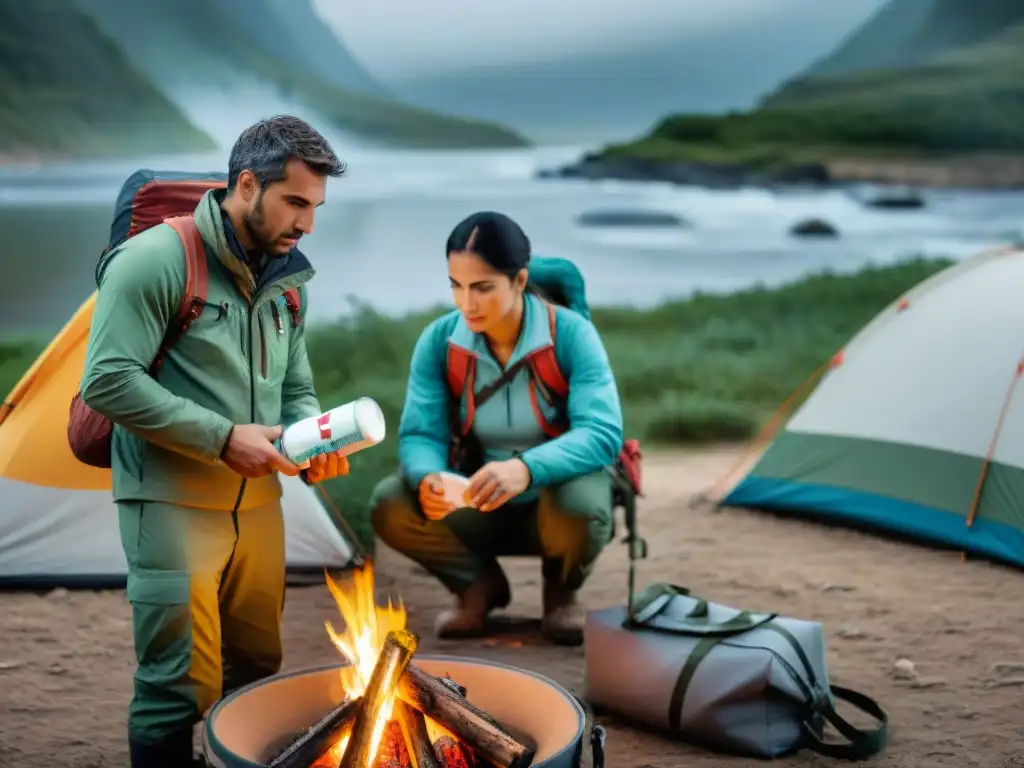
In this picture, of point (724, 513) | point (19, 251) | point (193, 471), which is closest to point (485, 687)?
point (193, 471)

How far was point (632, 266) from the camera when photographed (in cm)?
1085

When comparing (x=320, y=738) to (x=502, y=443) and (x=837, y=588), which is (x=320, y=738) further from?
(x=837, y=588)

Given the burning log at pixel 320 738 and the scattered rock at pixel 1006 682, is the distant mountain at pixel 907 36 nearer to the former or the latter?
the scattered rock at pixel 1006 682

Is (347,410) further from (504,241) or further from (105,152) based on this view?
(105,152)

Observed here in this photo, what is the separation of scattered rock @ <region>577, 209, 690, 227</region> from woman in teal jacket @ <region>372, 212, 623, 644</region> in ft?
23.0

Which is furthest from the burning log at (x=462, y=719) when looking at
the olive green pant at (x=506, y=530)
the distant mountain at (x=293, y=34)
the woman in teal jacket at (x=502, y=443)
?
the distant mountain at (x=293, y=34)

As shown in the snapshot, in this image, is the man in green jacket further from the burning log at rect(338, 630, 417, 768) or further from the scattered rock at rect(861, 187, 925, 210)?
the scattered rock at rect(861, 187, 925, 210)

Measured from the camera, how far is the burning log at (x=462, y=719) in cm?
243

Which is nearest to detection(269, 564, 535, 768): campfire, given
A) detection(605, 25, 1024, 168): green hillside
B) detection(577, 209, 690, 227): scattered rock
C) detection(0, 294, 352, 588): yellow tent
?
detection(0, 294, 352, 588): yellow tent

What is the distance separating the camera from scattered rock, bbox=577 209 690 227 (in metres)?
10.9

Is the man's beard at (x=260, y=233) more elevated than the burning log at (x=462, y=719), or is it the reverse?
the man's beard at (x=260, y=233)

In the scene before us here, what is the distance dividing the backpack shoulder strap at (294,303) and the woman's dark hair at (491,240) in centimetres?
77

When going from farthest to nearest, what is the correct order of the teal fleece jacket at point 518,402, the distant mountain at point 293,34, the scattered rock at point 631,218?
the scattered rock at point 631,218 → the distant mountain at point 293,34 → the teal fleece jacket at point 518,402

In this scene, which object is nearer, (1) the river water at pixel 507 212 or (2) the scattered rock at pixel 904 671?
(2) the scattered rock at pixel 904 671
